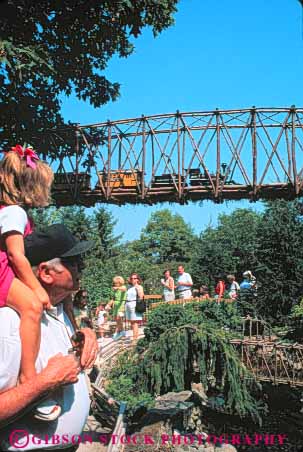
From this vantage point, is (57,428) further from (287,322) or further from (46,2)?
(287,322)

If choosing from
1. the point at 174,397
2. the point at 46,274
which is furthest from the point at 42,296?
the point at 174,397

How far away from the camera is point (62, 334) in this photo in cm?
148

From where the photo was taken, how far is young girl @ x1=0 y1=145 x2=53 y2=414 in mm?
1251

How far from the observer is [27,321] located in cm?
125

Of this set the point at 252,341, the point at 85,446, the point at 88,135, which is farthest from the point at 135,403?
the point at 88,135

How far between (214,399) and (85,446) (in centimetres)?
580

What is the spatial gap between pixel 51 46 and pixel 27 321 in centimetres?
963

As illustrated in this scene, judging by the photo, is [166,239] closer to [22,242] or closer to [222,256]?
[222,256]

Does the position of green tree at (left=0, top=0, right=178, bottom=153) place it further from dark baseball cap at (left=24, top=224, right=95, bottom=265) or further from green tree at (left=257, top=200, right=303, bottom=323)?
dark baseball cap at (left=24, top=224, right=95, bottom=265)

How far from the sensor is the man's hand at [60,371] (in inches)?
48.6

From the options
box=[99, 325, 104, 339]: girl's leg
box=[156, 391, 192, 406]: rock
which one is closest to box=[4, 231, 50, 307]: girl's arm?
box=[156, 391, 192, 406]: rock

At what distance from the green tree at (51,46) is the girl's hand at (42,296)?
7.42 m

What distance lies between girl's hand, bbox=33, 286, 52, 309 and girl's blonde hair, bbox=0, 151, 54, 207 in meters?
0.28

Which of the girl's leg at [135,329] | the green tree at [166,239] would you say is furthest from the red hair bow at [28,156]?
the green tree at [166,239]
